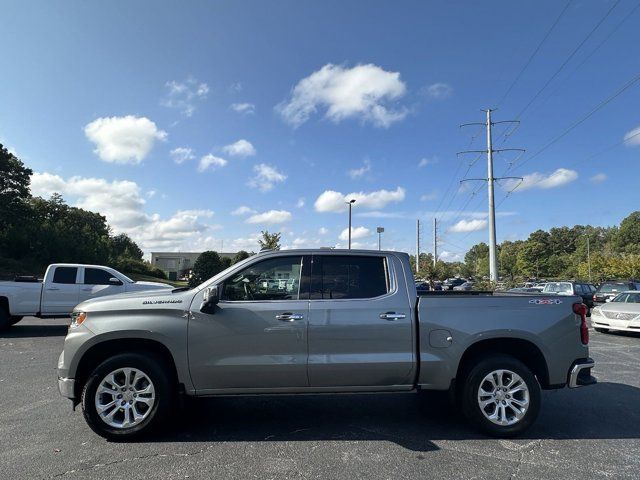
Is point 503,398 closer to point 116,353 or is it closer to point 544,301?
point 544,301

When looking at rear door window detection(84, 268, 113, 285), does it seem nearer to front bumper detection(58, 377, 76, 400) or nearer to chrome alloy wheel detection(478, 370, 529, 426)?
front bumper detection(58, 377, 76, 400)

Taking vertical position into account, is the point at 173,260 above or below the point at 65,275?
above

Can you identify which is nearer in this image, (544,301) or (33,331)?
(544,301)

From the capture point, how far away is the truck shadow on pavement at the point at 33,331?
1186 centimetres

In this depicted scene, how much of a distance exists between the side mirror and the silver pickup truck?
0.5 inches

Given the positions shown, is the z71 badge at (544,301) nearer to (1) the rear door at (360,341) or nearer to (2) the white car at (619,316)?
(1) the rear door at (360,341)

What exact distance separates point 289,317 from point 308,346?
1.16 feet

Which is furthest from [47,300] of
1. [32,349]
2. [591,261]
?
[591,261]

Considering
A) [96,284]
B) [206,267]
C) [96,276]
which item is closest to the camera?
[96,284]

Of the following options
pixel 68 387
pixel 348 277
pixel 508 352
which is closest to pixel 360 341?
pixel 348 277

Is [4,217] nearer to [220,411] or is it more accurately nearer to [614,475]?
[220,411]

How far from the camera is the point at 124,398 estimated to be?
14.8ft

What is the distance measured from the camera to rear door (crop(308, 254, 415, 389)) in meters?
4.59

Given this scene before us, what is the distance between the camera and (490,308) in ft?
15.7
